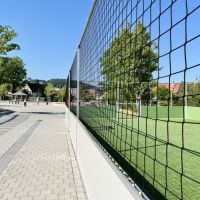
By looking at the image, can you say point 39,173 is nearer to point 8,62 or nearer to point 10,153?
point 10,153

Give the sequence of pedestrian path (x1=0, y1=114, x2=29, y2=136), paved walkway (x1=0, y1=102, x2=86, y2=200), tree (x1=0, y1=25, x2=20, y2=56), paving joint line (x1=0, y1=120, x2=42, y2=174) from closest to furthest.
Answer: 1. paved walkway (x1=0, y1=102, x2=86, y2=200)
2. paving joint line (x1=0, y1=120, x2=42, y2=174)
3. pedestrian path (x1=0, y1=114, x2=29, y2=136)
4. tree (x1=0, y1=25, x2=20, y2=56)

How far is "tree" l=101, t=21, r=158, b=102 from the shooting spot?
11.6 ft

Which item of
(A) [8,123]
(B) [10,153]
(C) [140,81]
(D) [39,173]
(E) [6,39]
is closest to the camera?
(C) [140,81]

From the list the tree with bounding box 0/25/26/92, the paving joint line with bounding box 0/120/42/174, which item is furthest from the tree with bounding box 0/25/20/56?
the paving joint line with bounding box 0/120/42/174

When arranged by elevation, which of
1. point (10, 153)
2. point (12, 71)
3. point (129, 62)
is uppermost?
point (12, 71)

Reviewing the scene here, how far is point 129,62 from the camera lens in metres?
4.03

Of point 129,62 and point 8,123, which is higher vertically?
point 129,62

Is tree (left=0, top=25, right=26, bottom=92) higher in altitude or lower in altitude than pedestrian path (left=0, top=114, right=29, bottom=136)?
higher

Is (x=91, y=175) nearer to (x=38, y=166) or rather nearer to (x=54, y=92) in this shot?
(x=38, y=166)

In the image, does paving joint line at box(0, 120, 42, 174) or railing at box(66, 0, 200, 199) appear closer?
railing at box(66, 0, 200, 199)

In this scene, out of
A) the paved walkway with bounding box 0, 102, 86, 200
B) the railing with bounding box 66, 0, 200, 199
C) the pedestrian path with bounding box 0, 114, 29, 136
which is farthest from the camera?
the pedestrian path with bounding box 0, 114, 29, 136

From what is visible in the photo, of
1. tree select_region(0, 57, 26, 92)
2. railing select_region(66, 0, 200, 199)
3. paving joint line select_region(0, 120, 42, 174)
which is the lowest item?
paving joint line select_region(0, 120, 42, 174)

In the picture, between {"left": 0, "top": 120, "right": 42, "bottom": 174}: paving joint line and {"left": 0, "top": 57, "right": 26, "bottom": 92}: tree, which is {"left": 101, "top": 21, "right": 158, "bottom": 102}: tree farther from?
{"left": 0, "top": 57, "right": 26, "bottom": 92}: tree

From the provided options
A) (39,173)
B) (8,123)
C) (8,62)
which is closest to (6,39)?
(8,62)
